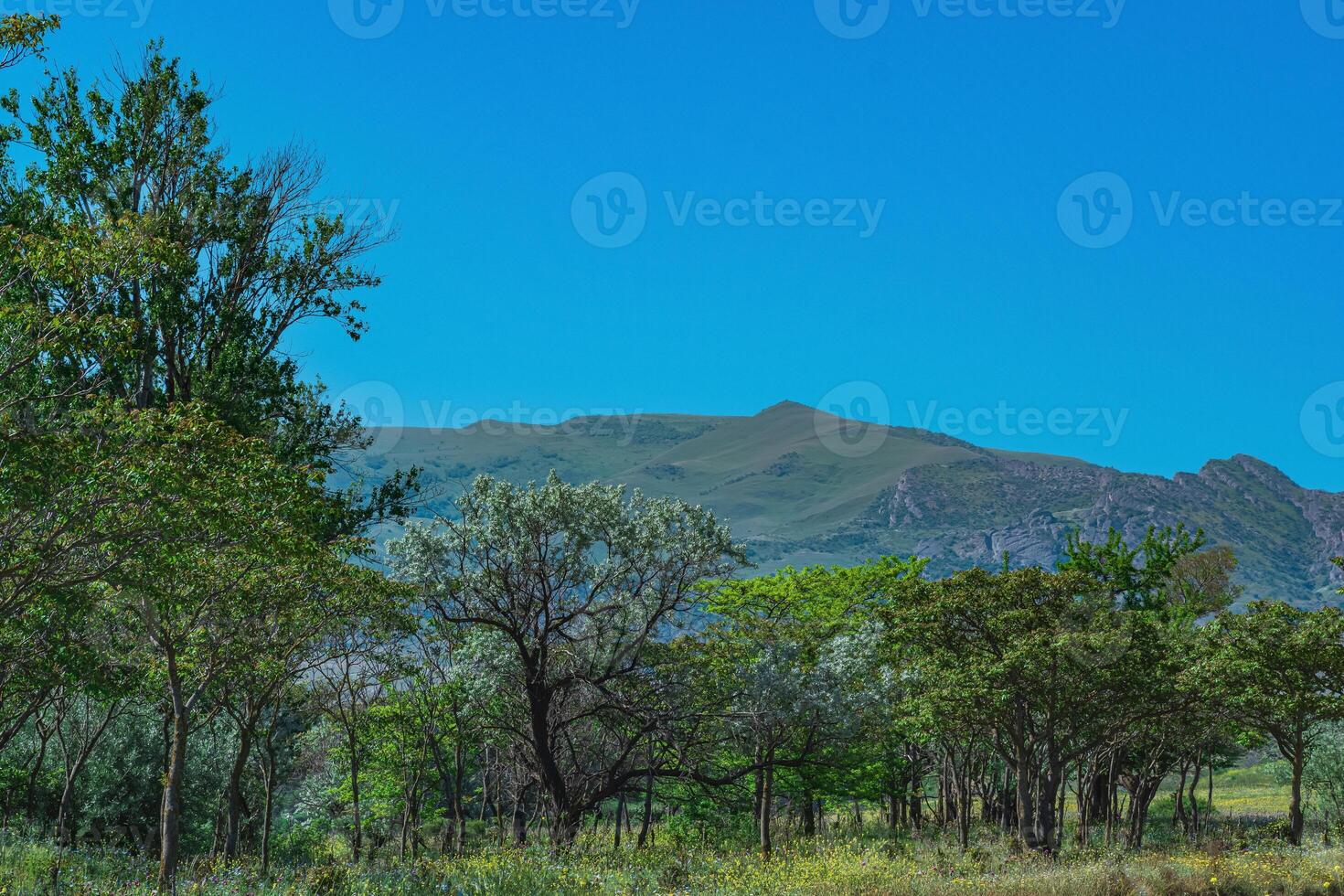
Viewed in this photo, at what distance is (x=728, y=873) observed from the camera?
20.7m

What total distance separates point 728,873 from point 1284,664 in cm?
1896

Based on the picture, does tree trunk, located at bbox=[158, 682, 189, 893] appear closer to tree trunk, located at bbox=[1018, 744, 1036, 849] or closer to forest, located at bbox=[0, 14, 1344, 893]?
forest, located at bbox=[0, 14, 1344, 893]

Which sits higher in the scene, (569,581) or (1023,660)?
(569,581)

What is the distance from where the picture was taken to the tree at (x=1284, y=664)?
94.5ft

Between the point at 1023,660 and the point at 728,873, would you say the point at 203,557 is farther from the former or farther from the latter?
the point at 1023,660

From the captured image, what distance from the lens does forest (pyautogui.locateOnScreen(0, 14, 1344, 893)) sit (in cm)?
1465

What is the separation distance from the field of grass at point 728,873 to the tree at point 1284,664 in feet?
13.4

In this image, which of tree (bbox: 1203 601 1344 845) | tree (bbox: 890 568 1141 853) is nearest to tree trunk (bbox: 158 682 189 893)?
tree (bbox: 890 568 1141 853)

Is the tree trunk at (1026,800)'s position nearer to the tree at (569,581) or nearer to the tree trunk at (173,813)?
the tree at (569,581)

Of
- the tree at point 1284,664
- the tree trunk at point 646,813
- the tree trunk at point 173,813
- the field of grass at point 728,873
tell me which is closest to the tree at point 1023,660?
the tree at point 1284,664

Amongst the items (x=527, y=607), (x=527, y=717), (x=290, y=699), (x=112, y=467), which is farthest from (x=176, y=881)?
(x=290, y=699)

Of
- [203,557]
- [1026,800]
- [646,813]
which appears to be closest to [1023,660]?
[1026,800]

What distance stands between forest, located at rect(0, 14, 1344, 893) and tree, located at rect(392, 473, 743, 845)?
4.1 inches

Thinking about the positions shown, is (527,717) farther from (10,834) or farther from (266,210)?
(266,210)
